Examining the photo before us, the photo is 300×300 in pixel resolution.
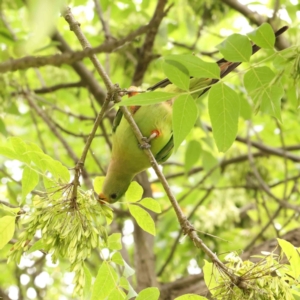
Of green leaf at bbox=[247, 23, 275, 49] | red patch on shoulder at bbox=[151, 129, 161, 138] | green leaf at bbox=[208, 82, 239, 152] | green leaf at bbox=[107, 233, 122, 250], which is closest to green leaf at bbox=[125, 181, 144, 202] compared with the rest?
green leaf at bbox=[107, 233, 122, 250]

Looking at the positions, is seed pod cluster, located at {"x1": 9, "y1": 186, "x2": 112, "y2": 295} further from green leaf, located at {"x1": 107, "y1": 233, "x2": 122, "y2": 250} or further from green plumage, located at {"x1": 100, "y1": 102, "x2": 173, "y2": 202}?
green plumage, located at {"x1": 100, "y1": 102, "x2": 173, "y2": 202}

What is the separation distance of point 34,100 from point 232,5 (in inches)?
73.1

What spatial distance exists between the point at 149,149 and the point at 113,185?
48cm

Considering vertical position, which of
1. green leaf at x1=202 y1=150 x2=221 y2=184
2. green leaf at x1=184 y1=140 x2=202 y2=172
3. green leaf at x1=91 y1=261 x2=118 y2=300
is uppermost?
green leaf at x1=91 y1=261 x2=118 y2=300

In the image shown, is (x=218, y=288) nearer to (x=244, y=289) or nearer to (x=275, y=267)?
(x=244, y=289)

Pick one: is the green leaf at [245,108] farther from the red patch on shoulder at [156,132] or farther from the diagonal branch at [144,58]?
the diagonal branch at [144,58]

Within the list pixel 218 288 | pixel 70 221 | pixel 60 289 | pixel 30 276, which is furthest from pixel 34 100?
pixel 60 289

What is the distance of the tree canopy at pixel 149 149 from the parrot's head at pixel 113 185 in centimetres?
16

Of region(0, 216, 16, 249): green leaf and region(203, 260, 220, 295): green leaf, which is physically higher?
region(0, 216, 16, 249): green leaf

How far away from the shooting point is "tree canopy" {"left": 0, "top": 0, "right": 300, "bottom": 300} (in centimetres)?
174

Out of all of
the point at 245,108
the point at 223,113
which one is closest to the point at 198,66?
the point at 223,113

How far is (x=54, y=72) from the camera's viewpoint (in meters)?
4.44

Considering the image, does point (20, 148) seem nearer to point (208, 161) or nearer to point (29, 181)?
point (29, 181)

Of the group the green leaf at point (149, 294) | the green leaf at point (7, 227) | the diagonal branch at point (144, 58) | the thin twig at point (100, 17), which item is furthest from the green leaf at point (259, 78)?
the thin twig at point (100, 17)
